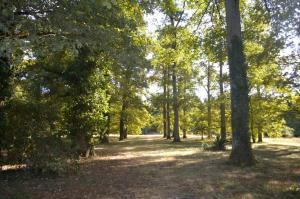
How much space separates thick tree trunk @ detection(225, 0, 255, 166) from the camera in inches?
433

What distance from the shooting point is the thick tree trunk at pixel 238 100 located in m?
11.0

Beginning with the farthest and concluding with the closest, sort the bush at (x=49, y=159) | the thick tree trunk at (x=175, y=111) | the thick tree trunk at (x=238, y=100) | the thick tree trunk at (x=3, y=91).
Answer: the thick tree trunk at (x=175, y=111) < the thick tree trunk at (x=238, y=100) < the bush at (x=49, y=159) < the thick tree trunk at (x=3, y=91)

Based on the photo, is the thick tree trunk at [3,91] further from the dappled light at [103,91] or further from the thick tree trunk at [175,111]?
the thick tree trunk at [175,111]

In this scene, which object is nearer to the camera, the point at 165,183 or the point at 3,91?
the point at 165,183

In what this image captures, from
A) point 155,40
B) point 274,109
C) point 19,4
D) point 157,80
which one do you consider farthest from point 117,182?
point 157,80

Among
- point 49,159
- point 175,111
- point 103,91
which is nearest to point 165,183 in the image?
point 49,159

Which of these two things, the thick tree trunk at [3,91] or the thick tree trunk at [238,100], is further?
the thick tree trunk at [238,100]

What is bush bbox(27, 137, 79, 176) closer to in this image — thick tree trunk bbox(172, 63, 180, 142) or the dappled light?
the dappled light

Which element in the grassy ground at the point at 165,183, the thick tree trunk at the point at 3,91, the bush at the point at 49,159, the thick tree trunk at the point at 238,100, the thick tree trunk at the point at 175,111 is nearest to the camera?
the grassy ground at the point at 165,183

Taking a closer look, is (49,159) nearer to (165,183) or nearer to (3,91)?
(3,91)

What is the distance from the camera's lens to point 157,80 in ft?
98.8

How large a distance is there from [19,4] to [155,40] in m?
8.84

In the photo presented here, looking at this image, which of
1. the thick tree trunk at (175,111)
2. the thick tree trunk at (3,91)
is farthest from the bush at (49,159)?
the thick tree trunk at (175,111)

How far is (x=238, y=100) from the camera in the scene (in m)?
11.2
